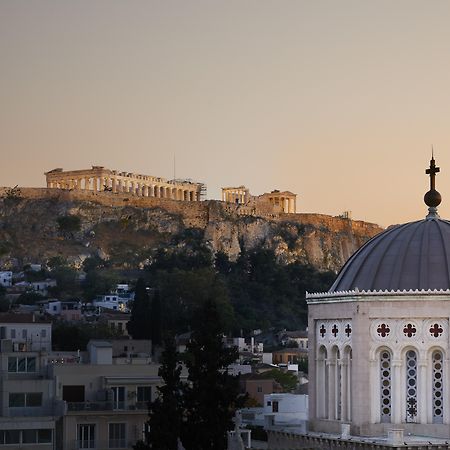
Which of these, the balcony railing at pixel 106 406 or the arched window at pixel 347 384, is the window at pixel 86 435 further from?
the arched window at pixel 347 384

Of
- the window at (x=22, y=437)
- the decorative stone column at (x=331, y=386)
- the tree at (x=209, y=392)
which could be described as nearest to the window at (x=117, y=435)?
the window at (x=22, y=437)

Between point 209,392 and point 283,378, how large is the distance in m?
60.5

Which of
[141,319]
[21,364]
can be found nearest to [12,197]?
[141,319]

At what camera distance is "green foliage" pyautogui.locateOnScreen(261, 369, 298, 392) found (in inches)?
3767

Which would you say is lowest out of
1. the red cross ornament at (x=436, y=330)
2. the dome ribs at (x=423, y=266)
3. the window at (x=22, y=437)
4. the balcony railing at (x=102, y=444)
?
the balcony railing at (x=102, y=444)

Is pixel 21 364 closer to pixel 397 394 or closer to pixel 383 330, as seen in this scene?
pixel 383 330

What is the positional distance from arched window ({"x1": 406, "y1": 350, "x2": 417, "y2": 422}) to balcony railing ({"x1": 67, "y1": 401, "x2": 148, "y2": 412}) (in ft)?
70.6

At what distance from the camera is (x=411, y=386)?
118 feet

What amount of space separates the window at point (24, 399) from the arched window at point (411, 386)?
76.0 feet

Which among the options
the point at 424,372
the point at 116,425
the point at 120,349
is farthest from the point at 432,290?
the point at 120,349

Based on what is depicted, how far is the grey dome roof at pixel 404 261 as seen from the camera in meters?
36.0

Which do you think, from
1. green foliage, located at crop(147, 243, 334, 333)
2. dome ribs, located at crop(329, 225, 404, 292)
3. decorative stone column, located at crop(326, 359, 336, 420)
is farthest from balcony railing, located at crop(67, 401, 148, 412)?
green foliage, located at crop(147, 243, 334, 333)

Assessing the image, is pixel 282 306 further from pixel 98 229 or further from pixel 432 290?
pixel 432 290

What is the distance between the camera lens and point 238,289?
164250mm
